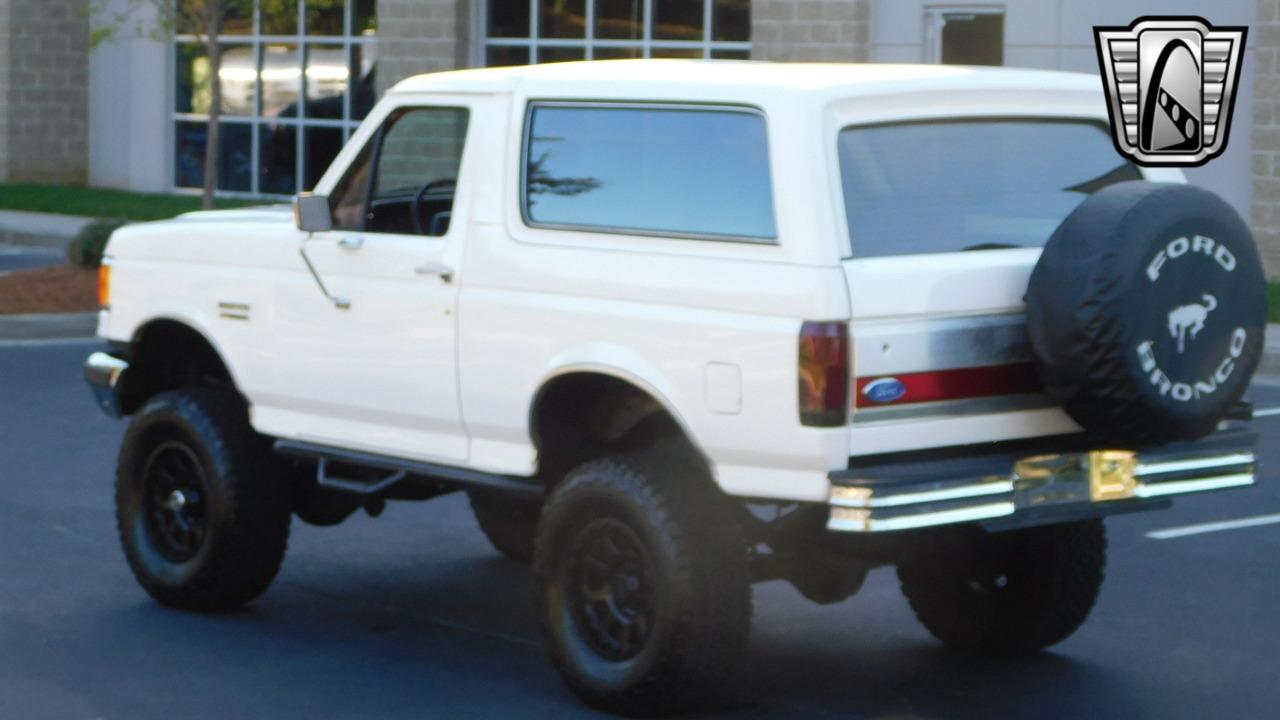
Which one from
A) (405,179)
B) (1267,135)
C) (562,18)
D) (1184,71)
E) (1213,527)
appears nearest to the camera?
(405,179)

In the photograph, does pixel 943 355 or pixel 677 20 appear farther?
pixel 677 20

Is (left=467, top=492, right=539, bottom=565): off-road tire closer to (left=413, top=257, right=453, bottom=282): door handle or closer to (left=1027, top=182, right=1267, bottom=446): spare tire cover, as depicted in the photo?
(left=413, top=257, right=453, bottom=282): door handle

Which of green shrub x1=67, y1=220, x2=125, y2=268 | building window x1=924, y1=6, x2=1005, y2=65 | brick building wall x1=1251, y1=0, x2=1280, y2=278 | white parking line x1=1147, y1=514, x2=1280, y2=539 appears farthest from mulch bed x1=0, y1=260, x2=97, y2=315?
brick building wall x1=1251, y1=0, x2=1280, y2=278

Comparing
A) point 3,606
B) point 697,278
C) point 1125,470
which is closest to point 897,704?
→ point 1125,470

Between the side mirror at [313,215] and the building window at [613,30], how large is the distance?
2067 centimetres

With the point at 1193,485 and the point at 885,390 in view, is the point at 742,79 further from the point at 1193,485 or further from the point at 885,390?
the point at 1193,485

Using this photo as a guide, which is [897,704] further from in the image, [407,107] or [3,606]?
[3,606]

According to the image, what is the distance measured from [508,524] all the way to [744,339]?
2.93 metres

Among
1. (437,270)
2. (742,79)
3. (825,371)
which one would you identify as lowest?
(825,371)

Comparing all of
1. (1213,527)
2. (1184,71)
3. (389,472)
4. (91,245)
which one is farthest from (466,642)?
(1184,71)

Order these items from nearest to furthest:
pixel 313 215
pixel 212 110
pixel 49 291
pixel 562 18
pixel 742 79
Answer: pixel 742 79
pixel 313 215
pixel 49 291
pixel 212 110
pixel 562 18

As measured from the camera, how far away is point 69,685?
7.07 m

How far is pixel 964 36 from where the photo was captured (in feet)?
83.9

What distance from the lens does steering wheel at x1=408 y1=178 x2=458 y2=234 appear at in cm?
758
